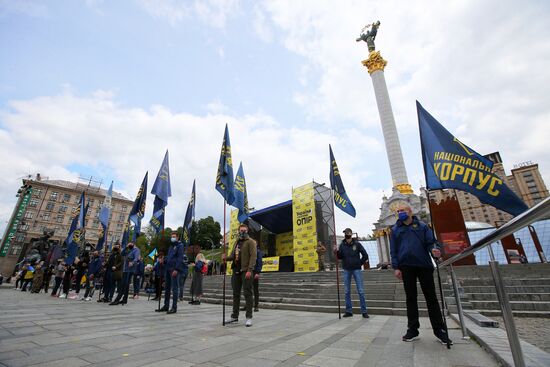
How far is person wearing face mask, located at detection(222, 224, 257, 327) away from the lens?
17.8 feet

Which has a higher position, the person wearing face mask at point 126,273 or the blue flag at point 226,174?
the blue flag at point 226,174

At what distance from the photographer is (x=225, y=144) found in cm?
757

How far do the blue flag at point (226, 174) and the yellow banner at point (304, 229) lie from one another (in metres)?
13.0

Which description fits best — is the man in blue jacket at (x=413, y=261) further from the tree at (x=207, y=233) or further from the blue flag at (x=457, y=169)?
the tree at (x=207, y=233)

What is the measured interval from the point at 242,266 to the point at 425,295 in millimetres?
3420

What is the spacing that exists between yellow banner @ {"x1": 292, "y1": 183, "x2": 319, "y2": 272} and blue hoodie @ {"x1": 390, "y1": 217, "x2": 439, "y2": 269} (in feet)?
48.6

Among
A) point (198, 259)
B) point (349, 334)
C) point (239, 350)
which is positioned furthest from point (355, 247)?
point (198, 259)

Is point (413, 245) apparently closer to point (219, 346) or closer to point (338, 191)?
point (219, 346)

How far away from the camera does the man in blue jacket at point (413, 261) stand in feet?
12.1

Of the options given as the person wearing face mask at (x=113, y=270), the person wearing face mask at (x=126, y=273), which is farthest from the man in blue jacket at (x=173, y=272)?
the person wearing face mask at (x=113, y=270)

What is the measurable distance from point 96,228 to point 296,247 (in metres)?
62.8

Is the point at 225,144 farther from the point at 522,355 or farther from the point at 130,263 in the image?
the point at 522,355

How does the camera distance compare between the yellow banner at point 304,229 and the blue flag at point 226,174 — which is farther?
the yellow banner at point 304,229

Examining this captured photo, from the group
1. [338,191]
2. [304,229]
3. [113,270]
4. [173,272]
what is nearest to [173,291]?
[173,272]
